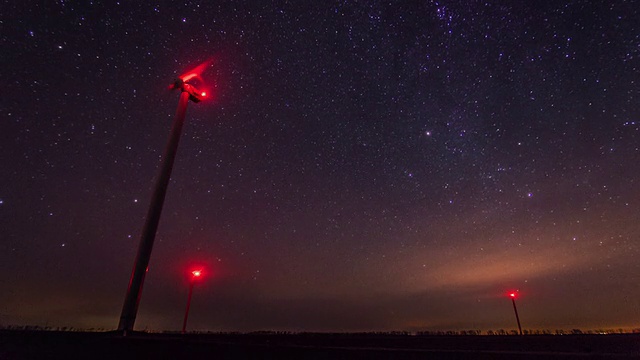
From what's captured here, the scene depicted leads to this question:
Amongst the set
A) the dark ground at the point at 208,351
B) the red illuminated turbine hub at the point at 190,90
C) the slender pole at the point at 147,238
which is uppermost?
the red illuminated turbine hub at the point at 190,90

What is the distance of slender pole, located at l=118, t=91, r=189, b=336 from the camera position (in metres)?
9.92

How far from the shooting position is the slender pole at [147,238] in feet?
32.6

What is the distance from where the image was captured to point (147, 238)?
37.7ft

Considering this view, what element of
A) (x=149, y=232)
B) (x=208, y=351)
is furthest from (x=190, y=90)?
(x=208, y=351)

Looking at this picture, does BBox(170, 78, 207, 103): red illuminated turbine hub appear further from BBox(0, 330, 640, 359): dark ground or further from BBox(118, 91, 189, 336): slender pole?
BBox(0, 330, 640, 359): dark ground

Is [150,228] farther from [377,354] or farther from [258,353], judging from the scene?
[377,354]

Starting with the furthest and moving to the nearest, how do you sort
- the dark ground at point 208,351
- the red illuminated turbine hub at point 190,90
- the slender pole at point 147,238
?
the red illuminated turbine hub at point 190,90 < the slender pole at point 147,238 < the dark ground at point 208,351

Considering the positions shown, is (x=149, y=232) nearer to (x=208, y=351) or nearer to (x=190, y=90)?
(x=208, y=351)

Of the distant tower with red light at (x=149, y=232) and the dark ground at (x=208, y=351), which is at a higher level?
the distant tower with red light at (x=149, y=232)

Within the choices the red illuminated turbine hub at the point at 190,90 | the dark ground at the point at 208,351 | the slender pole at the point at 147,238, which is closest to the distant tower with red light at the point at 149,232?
the slender pole at the point at 147,238

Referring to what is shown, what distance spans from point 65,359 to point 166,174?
795 cm

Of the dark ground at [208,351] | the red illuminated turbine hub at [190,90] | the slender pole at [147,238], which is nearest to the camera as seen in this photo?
the dark ground at [208,351]

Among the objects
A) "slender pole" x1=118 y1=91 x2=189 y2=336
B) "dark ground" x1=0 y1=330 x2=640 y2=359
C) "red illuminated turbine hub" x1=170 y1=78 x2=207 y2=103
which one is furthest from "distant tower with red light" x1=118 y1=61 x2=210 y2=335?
"dark ground" x1=0 y1=330 x2=640 y2=359

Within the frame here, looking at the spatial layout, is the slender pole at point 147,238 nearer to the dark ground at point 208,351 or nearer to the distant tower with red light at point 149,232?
the distant tower with red light at point 149,232
